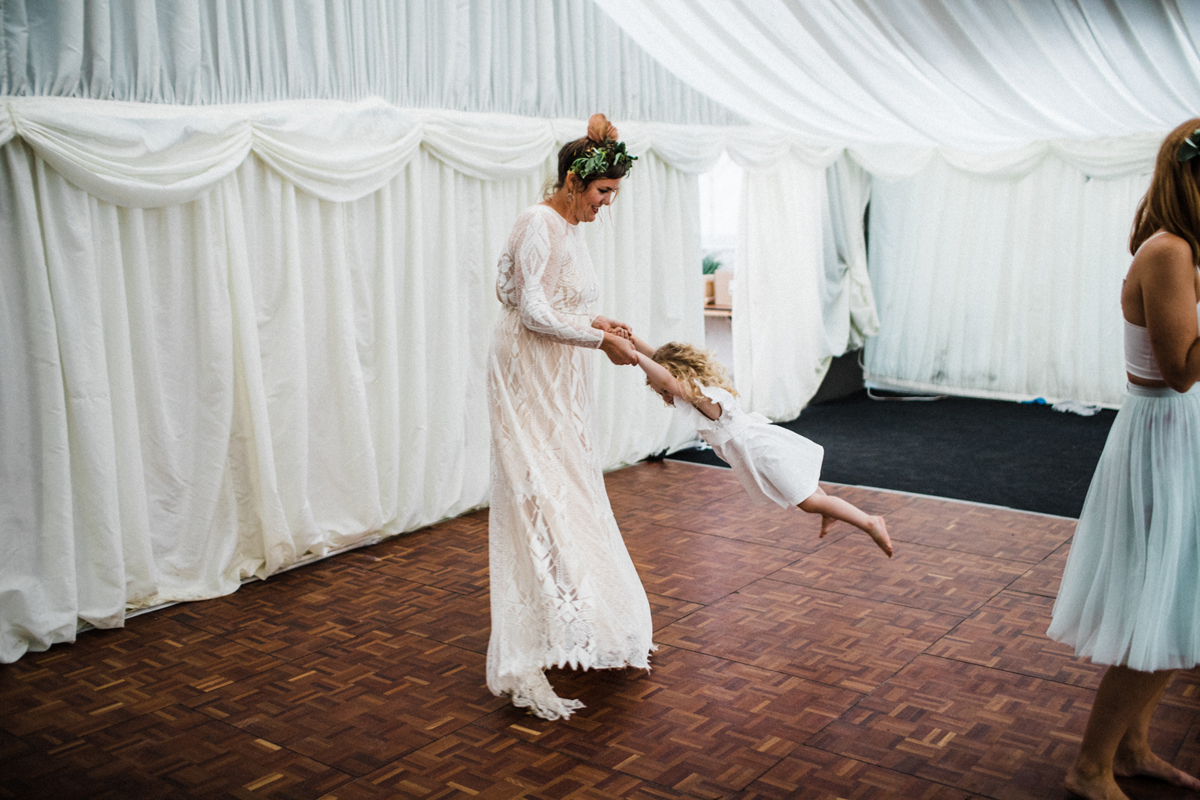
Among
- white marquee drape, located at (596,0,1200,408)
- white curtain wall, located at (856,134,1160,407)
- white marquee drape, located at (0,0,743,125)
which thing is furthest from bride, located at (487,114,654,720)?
white curtain wall, located at (856,134,1160,407)

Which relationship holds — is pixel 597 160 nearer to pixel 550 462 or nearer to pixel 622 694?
pixel 550 462

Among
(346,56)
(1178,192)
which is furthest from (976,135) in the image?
(1178,192)

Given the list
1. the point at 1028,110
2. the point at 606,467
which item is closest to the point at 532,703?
the point at 606,467

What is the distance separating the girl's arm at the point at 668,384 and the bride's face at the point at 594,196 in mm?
484

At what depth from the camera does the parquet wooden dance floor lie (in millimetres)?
2482

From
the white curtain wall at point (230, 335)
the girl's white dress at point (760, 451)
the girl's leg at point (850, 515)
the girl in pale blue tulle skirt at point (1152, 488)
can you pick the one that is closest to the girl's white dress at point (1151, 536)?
the girl in pale blue tulle skirt at point (1152, 488)

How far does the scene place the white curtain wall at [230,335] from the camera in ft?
10.9

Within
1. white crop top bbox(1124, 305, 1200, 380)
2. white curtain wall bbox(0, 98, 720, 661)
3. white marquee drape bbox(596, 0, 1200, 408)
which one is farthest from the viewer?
white marquee drape bbox(596, 0, 1200, 408)

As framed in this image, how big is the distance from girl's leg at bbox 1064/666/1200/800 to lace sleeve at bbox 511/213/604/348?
1.56 metres

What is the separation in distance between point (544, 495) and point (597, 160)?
101 cm

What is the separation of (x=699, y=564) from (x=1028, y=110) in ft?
11.5

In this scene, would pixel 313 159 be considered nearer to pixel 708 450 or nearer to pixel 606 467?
pixel 606 467

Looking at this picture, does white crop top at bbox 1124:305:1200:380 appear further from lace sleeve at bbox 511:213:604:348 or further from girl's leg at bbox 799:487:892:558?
lace sleeve at bbox 511:213:604:348

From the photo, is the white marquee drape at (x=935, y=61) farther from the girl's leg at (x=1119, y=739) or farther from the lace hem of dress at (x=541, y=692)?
the lace hem of dress at (x=541, y=692)
